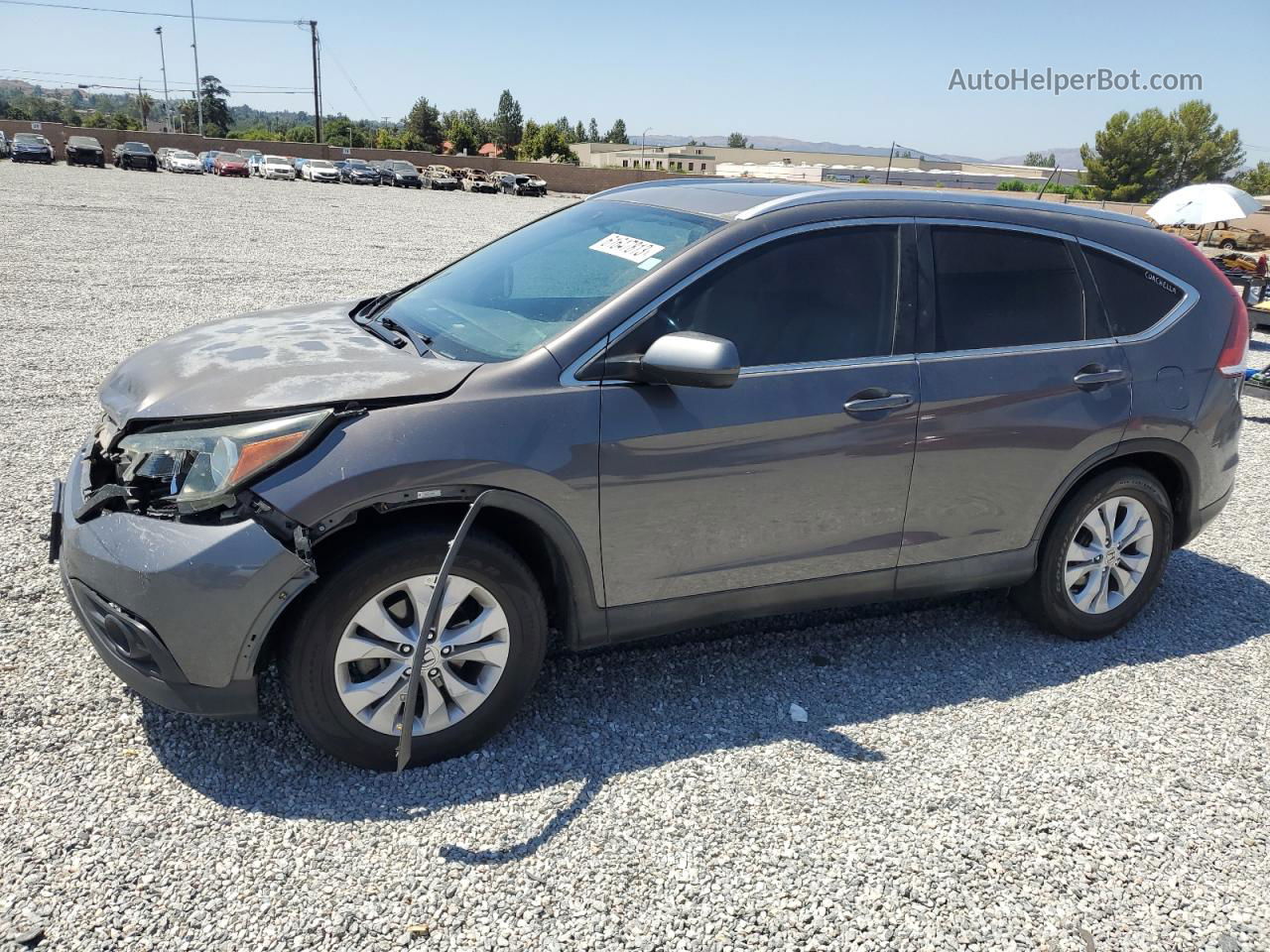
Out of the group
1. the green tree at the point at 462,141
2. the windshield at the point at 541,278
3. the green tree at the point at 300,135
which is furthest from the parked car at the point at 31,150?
the windshield at the point at 541,278

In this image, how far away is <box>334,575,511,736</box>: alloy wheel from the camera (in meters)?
2.92

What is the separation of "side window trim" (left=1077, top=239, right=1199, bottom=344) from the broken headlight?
3.22 metres

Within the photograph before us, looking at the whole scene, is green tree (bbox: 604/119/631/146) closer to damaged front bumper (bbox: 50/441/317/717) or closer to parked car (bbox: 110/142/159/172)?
parked car (bbox: 110/142/159/172)

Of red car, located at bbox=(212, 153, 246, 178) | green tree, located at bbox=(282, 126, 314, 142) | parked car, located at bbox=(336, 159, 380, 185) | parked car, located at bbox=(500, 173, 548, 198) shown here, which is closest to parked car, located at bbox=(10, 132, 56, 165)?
red car, located at bbox=(212, 153, 246, 178)

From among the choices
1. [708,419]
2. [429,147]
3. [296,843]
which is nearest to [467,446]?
[708,419]

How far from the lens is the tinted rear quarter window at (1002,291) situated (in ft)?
12.2

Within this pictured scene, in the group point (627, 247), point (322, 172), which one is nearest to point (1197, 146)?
point (322, 172)

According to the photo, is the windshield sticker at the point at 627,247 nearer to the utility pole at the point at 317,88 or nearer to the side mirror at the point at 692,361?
the side mirror at the point at 692,361

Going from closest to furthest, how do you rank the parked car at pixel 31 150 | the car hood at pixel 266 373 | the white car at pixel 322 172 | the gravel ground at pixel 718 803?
1. the gravel ground at pixel 718 803
2. the car hood at pixel 266 373
3. the parked car at pixel 31 150
4. the white car at pixel 322 172

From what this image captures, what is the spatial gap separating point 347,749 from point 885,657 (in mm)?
2228

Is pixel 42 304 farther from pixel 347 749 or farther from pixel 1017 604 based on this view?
pixel 1017 604

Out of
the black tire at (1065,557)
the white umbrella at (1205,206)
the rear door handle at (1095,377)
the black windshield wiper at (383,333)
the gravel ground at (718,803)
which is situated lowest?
the gravel ground at (718,803)

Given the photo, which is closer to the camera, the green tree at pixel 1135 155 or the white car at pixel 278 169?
the white car at pixel 278 169

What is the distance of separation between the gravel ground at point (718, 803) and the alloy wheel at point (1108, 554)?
24 centimetres
